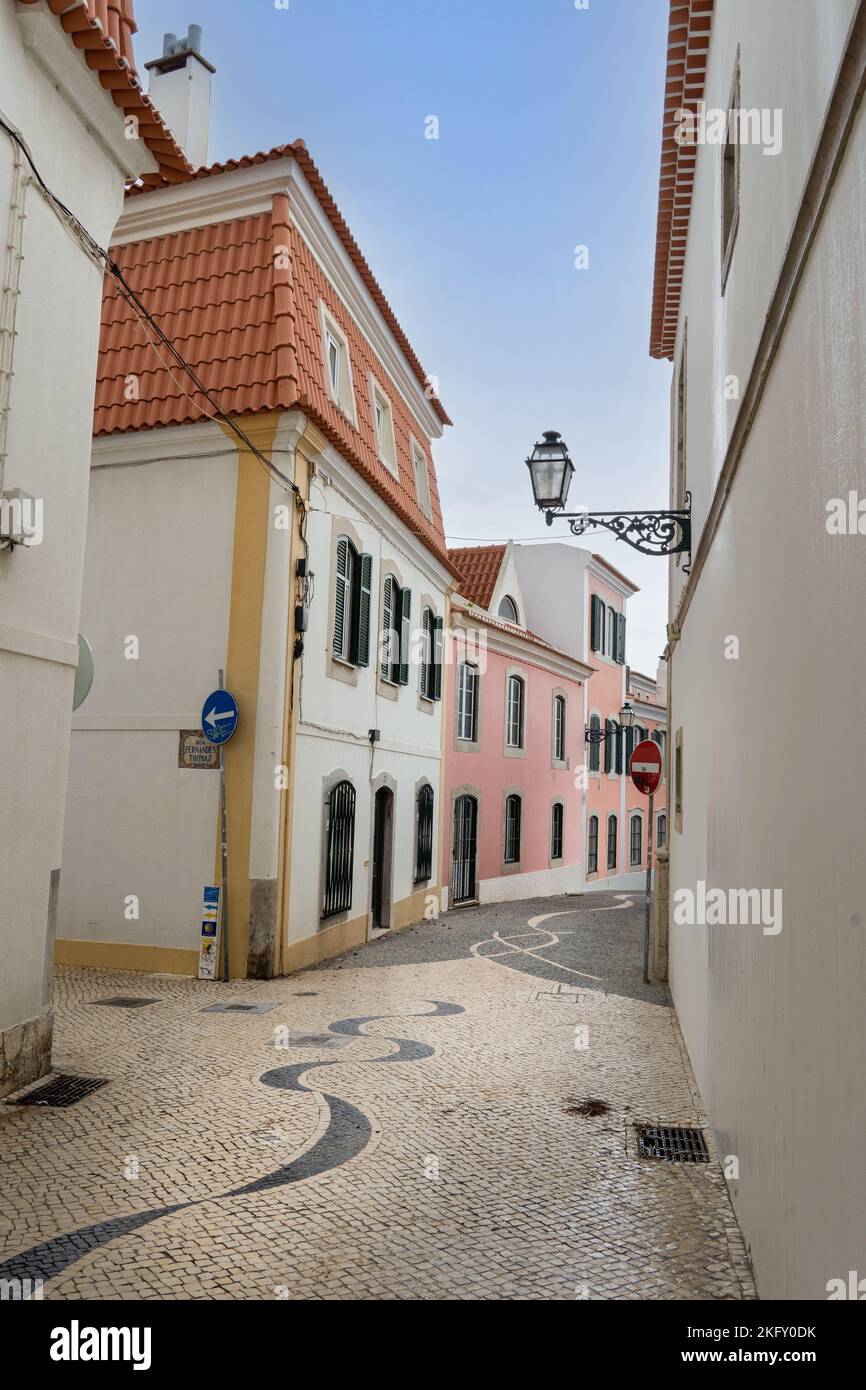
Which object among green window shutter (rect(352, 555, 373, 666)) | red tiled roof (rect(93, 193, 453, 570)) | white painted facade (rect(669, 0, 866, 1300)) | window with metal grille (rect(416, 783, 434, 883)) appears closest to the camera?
white painted facade (rect(669, 0, 866, 1300))

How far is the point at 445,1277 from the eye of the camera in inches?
160

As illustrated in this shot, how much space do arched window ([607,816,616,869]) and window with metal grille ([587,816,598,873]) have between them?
4.50 feet

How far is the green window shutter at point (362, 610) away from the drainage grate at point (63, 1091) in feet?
25.1

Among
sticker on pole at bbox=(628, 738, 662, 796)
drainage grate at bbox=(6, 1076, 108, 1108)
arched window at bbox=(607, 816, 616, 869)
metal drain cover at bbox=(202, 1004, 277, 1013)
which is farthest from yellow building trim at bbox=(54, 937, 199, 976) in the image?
arched window at bbox=(607, 816, 616, 869)

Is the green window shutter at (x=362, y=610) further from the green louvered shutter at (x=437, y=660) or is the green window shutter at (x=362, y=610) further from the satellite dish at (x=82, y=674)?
the satellite dish at (x=82, y=674)

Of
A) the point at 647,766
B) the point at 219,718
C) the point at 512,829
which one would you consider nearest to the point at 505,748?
the point at 512,829

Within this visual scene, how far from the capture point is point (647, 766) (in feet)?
38.0

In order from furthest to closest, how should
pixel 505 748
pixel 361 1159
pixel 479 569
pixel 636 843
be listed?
pixel 636 843
pixel 479 569
pixel 505 748
pixel 361 1159

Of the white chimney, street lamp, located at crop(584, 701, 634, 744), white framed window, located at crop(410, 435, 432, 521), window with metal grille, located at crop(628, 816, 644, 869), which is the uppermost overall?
the white chimney

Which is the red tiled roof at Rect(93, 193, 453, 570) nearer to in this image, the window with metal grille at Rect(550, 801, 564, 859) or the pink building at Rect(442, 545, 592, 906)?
the pink building at Rect(442, 545, 592, 906)

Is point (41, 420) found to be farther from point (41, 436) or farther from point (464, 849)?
point (464, 849)

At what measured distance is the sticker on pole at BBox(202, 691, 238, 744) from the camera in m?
10.9

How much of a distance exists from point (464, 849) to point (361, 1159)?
583 inches

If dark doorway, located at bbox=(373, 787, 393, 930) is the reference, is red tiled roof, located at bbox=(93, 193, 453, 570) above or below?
above
